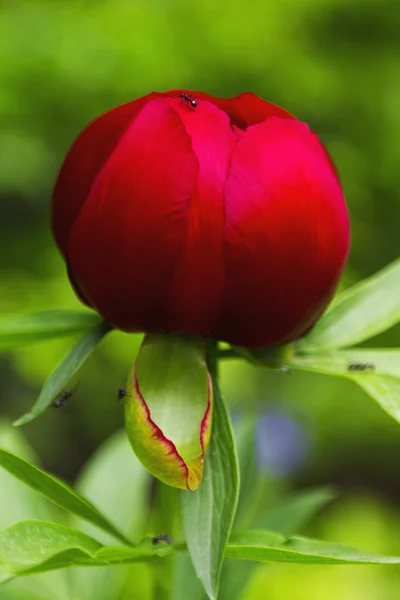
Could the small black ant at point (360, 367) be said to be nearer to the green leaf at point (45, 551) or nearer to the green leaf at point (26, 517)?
the green leaf at point (45, 551)

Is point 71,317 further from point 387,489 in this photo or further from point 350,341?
point 387,489

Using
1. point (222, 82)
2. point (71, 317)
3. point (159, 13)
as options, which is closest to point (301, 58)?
point (222, 82)

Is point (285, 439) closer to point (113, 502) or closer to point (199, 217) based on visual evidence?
point (113, 502)

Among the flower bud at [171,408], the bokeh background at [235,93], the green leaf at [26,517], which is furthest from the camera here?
the bokeh background at [235,93]

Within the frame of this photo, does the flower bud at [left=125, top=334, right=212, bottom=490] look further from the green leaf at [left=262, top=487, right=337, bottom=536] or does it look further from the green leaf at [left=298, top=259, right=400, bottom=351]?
the green leaf at [left=262, top=487, right=337, bottom=536]

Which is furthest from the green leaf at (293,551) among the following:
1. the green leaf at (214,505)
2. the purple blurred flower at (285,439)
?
the purple blurred flower at (285,439)

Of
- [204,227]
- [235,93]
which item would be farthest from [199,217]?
[235,93]

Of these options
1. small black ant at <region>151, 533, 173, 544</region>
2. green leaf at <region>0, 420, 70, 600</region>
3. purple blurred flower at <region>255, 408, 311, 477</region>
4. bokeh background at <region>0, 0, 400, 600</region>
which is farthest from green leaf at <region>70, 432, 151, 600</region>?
purple blurred flower at <region>255, 408, 311, 477</region>
